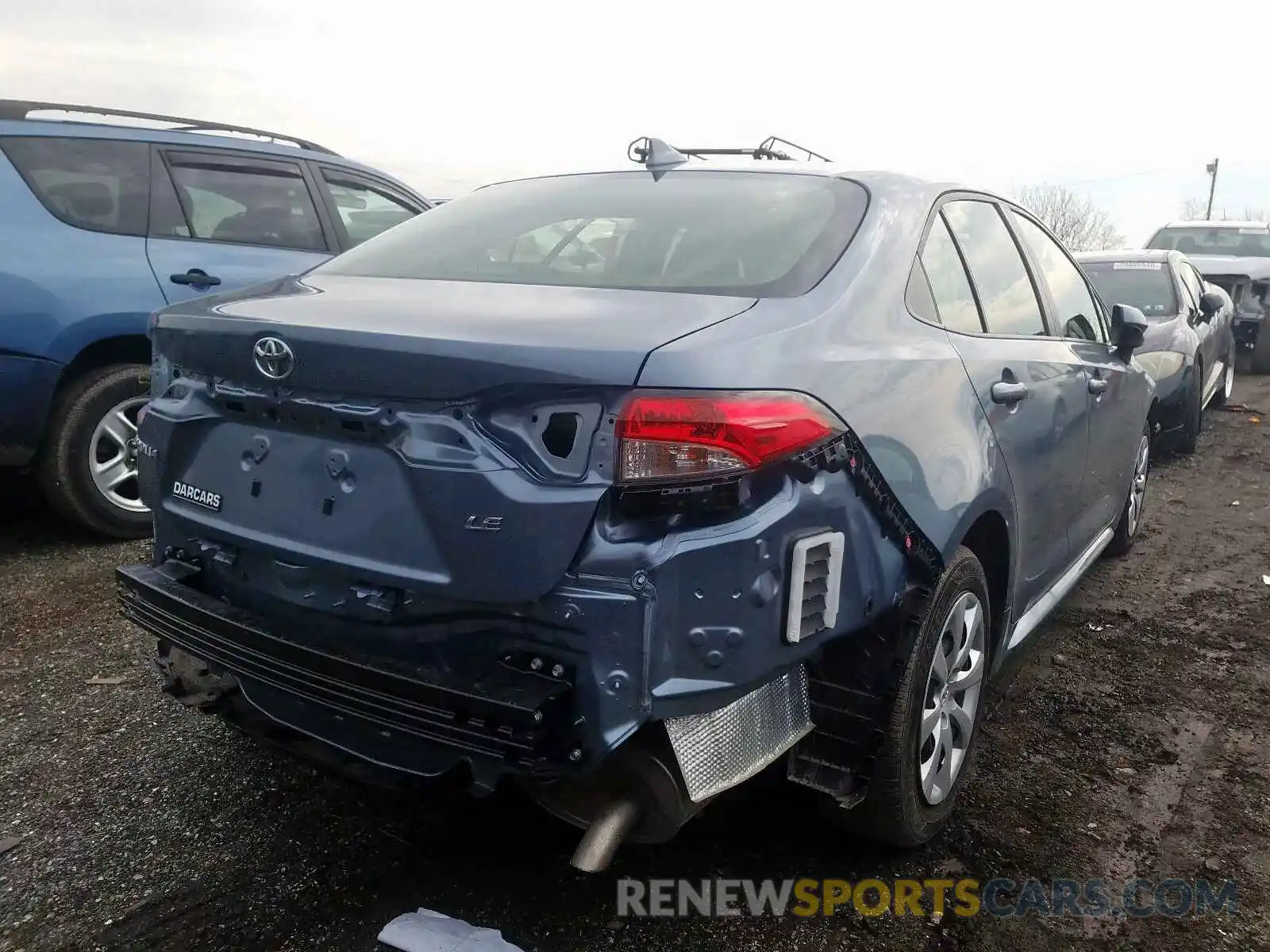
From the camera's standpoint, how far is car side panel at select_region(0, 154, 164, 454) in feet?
13.7

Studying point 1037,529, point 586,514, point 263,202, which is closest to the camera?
point 586,514

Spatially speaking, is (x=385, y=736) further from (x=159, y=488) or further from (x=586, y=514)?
(x=159, y=488)

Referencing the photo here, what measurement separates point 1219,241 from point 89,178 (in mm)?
13141

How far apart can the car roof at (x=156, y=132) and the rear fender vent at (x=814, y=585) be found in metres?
4.32

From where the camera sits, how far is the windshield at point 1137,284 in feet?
25.2

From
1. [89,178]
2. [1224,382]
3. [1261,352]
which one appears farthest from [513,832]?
[1261,352]

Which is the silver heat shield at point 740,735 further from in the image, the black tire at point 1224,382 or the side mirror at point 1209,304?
the black tire at point 1224,382

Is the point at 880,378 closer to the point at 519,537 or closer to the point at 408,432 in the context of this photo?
the point at 519,537

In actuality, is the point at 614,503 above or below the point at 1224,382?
above

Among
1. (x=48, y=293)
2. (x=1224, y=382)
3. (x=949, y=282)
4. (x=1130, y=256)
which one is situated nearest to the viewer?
(x=949, y=282)

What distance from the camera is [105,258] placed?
4.53 m

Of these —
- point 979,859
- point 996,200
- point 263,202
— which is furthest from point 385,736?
point 263,202

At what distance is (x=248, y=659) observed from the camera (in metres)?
2.10

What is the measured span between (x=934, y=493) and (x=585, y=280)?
0.95 metres
